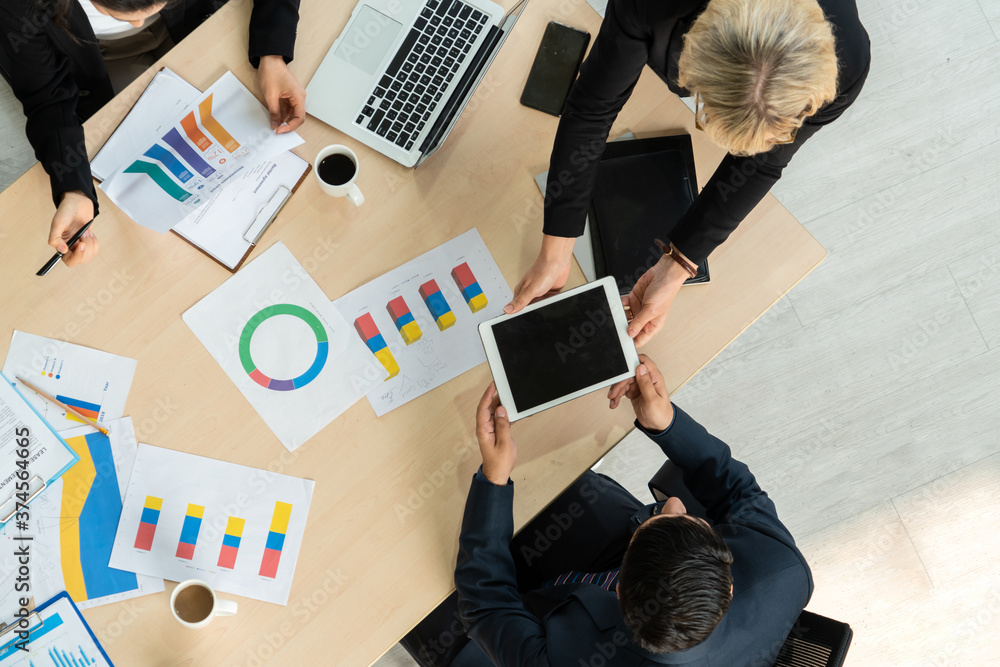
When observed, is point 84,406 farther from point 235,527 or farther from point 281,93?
point 281,93

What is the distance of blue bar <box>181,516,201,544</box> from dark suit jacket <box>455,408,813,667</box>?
1.49 feet

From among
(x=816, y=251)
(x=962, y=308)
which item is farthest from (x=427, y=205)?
(x=962, y=308)

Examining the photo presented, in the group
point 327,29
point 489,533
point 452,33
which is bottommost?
point 489,533

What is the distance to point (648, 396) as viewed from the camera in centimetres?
113

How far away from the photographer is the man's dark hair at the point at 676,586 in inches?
37.7

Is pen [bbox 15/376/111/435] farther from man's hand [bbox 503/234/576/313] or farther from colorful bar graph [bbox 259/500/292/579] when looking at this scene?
man's hand [bbox 503/234/576/313]

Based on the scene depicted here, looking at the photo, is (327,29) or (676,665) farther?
(327,29)

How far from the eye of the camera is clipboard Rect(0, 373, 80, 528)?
3.61 ft

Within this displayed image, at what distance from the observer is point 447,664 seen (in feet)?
4.23

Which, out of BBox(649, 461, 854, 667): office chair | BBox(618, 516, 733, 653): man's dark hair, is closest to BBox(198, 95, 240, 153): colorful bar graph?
BBox(618, 516, 733, 653): man's dark hair

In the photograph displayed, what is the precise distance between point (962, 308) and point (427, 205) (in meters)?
1.74

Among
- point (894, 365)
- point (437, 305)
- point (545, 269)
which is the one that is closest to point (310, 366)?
point (437, 305)

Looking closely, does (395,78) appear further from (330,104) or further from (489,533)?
(489,533)

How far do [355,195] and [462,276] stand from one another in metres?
0.24
